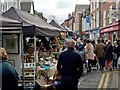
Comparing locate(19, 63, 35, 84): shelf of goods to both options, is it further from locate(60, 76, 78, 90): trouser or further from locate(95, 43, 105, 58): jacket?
locate(95, 43, 105, 58): jacket

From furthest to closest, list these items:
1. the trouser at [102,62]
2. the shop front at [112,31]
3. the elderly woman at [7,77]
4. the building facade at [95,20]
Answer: the building facade at [95,20], the shop front at [112,31], the trouser at [102,62], the elderly woman at [7,77]

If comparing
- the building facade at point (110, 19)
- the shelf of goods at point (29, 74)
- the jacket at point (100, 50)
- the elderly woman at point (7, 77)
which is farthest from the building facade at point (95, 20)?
the elderly woman at point (7, 77)

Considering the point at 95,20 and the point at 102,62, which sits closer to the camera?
the point at 102,62

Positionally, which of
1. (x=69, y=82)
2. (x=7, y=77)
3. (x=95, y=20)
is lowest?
(x=69, y=82)

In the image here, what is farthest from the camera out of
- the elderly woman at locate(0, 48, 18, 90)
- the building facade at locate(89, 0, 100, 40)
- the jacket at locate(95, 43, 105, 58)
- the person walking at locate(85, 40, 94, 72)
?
the building facade at locate(89, 0, 100, 40)

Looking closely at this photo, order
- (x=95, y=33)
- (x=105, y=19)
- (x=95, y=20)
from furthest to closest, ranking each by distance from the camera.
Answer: (x=95, y=20), (x=95, y=33), (x=105, y=19)

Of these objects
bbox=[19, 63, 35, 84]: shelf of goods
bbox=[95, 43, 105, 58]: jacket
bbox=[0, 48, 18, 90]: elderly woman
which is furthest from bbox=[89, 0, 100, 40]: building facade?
bbox=[0, 48, 18, 90]: elderly woman

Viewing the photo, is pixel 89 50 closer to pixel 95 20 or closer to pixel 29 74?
pixel 29 74

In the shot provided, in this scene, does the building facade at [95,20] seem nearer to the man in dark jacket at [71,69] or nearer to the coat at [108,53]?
the coat at [108,53]

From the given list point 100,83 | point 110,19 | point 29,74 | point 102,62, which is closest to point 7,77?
point 29,74

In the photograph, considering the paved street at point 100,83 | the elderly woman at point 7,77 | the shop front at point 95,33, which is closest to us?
the elderly woman at point 7,77

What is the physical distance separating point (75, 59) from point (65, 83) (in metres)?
0.63

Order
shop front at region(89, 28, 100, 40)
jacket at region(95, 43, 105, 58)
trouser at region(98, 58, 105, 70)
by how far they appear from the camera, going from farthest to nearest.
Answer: shop front at region(89, 28, 100, 40) → trouser at region(98, 58, 105, 70) → jacket at region(95, 43, 105, 58)

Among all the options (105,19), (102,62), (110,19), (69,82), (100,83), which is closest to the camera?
(69,82)
